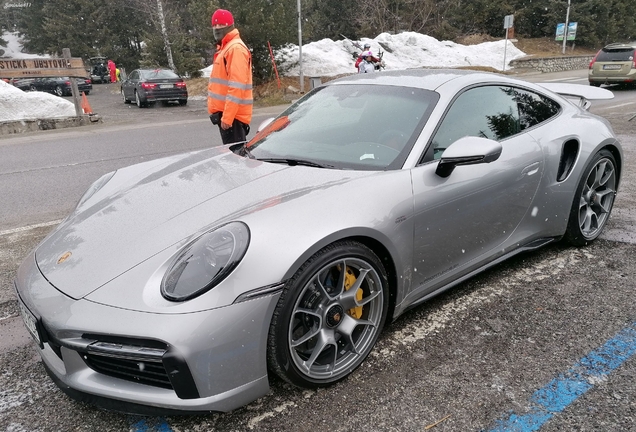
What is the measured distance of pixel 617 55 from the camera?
1714cm

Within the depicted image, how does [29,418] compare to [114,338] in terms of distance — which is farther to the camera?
[29,418]

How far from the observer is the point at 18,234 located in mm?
4434

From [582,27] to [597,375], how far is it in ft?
133

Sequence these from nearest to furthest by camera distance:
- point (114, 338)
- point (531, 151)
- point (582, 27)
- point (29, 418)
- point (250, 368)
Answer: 1. point (114, 338)
2. point (250, 368)
3. point (29, 418)
4. point (531, 151)
5. point (582, 27)

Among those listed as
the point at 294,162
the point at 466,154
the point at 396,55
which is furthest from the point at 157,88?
the point at 466,154

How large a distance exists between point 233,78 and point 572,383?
3.89 meters

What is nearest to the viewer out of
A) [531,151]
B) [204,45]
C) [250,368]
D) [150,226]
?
[250,368]

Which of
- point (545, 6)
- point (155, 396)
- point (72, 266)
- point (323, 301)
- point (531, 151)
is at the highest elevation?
point (545, 6)

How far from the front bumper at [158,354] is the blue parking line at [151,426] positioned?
202 mm

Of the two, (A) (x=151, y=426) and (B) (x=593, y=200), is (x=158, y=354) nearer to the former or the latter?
(A) (x=151, y=426)

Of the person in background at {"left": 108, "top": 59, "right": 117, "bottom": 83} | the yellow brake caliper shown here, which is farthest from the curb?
the person in background at {"left": 108, "top": 59, "right": 117, "bottom": 83}

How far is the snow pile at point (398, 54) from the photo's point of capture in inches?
912

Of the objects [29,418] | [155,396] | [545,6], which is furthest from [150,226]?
[545,6]

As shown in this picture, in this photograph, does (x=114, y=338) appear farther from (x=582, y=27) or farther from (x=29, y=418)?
(x=582, y=27)
